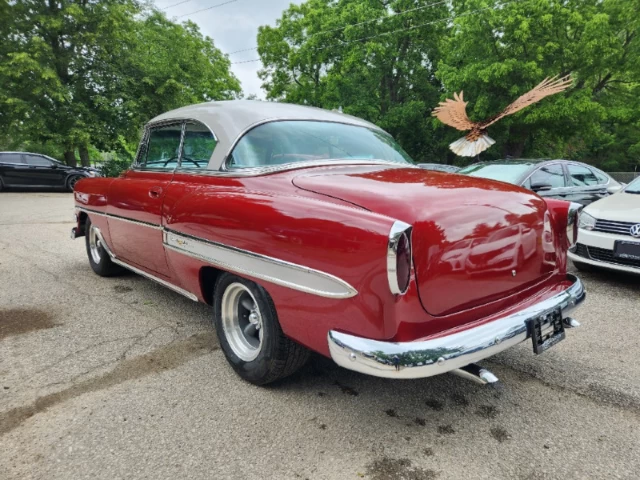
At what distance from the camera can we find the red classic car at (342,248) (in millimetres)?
1788

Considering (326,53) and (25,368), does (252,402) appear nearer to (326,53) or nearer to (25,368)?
(25,368)

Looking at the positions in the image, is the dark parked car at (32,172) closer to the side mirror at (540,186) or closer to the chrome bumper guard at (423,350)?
the side mirror at (540,186)

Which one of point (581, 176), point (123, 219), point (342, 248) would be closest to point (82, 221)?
point (123, 219)

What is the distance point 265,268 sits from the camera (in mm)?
2191

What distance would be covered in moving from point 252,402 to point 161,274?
144 cm

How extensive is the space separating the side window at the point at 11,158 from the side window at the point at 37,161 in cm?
22

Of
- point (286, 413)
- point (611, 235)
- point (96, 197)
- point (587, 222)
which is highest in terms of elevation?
point (96, 197)

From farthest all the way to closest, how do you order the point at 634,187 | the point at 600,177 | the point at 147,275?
the point at 600,177 < the point at 634,187 < the point at 147,275

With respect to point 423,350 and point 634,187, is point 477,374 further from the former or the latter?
point 634,187

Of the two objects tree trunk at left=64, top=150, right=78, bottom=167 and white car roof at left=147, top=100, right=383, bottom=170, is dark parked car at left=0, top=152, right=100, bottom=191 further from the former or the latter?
white car roof at left=147, top=100, right=383, bottom=170

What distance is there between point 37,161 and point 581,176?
17.2 meters

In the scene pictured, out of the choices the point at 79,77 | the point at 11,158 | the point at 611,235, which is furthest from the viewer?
the point at 79,77

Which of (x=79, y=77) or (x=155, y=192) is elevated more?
(x=79, y=77)

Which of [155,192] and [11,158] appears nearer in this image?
[155,192]
